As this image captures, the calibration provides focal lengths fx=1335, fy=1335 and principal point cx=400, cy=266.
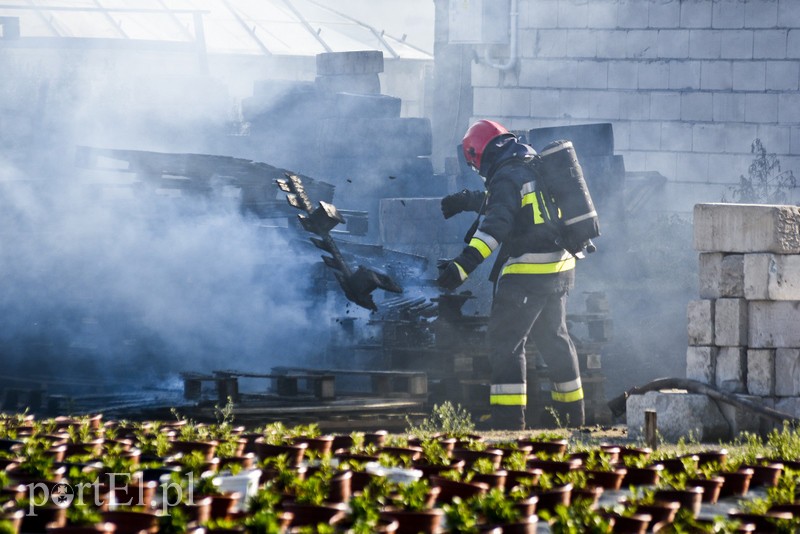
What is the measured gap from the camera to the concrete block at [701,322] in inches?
352

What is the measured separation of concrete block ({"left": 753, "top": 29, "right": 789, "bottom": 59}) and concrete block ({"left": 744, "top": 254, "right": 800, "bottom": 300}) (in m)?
7.31

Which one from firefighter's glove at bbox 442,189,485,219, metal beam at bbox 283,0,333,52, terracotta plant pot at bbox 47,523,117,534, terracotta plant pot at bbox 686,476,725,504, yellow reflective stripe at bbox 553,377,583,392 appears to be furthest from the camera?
metal beam at bbox 283,0,333,52

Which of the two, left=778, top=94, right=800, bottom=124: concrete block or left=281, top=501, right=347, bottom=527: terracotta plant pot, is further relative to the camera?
left=778, top=94, right=800, bottom=124: concrete block

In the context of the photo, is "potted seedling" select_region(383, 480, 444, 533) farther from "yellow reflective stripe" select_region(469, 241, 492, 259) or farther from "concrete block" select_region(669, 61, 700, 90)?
"concrete block" select_region(669, 61, 700, 90)

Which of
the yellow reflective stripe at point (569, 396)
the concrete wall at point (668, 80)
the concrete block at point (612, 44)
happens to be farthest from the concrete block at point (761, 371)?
the concrete block at point (612, 44)

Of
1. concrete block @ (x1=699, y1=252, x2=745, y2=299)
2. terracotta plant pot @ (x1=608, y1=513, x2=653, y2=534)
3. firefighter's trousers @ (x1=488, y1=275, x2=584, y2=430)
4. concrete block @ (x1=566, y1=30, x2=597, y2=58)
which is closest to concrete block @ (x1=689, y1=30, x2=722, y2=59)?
concrete block @ (x1=566, y1=30, x2=597, y2=58)

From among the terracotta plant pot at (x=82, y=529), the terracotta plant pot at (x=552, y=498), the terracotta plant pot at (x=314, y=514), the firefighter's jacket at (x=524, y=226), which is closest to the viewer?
the terracotta plant pot at (x=82, y=529)

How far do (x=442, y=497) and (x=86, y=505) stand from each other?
1441 mm

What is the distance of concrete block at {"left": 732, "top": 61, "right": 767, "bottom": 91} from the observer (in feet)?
50.9

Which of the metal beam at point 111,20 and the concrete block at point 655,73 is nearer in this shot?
the concrete block at point 655,73

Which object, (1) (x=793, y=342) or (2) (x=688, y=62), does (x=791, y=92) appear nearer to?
(2) (x=688, y=62)

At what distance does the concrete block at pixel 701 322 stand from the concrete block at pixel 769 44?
733 centimetres

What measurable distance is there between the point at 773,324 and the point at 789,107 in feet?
24.3

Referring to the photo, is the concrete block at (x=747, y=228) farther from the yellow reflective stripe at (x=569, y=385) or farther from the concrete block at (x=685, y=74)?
the concrete block at (x=685, y=74)
